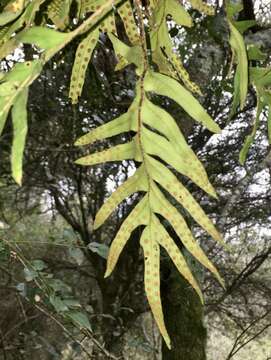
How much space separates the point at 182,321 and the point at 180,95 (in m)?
1.75

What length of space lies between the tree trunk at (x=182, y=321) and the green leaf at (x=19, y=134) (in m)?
1.82

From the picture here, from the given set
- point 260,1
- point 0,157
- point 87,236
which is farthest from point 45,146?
point 260,1

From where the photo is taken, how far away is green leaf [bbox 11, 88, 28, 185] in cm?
38

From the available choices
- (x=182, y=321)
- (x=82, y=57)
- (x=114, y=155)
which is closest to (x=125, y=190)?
(x=114, y=155)

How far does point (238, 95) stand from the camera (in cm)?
70

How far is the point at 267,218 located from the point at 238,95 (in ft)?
11.0

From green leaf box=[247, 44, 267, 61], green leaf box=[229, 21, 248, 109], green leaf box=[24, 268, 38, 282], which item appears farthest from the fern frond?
green leaf box=[24, 268, 38, 282]

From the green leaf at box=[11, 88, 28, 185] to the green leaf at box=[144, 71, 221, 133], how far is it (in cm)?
20

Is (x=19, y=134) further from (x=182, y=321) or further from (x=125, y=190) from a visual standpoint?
(x=182, y=321)

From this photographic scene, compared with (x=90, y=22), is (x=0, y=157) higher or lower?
higher

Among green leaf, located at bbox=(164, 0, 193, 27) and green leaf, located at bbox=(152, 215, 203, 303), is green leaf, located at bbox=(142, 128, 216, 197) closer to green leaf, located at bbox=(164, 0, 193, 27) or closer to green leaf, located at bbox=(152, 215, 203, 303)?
green leaf, located at bbox=(152, 215, 203, 303)

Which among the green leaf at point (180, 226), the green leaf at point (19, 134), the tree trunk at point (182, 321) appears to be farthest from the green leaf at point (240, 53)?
the tree trunk at point (182, 321)

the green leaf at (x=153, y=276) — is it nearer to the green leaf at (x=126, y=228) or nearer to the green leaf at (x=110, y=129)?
the green leaf at (x=126, y=228)

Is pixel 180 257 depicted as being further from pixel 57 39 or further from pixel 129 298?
pixel 129 298
